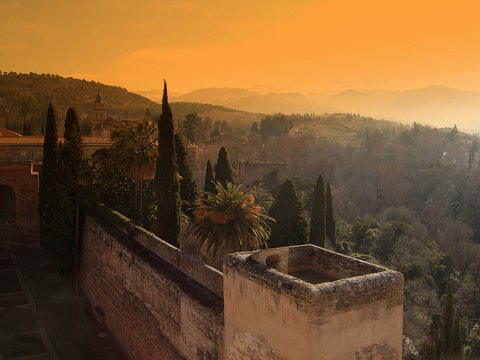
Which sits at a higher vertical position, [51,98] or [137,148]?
[51,98]

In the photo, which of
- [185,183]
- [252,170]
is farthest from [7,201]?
[252,170]

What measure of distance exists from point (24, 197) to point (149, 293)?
46.0ft

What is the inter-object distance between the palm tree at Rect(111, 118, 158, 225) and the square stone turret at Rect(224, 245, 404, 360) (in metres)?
11.4

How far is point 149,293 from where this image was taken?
1227 centimetres

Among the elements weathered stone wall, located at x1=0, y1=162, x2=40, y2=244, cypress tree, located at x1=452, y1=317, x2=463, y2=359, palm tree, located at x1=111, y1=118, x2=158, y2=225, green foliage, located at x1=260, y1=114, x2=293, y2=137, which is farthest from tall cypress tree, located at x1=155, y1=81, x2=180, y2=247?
green foliage, located at x1=260, y1=114, x2=293, y2=137

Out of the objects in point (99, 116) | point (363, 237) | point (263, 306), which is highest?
point (99, 116)

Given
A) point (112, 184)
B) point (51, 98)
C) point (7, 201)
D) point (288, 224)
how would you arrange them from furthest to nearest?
A: point (51, 98), point (7, 201), point (288, 224), point (112, 184)

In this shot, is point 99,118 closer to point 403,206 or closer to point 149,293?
point 403,206

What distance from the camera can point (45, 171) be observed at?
20781mm

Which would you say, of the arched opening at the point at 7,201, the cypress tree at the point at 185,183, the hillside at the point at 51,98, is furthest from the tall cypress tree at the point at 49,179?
the hillside at the point at 51,98

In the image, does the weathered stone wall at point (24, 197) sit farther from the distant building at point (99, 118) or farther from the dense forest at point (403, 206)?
the distant building at point (99, 118)

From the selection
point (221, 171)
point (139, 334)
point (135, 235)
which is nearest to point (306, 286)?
point (139, 334)

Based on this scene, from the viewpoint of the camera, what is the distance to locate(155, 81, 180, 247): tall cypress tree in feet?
56.8

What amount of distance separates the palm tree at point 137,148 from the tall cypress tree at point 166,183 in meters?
1.38
